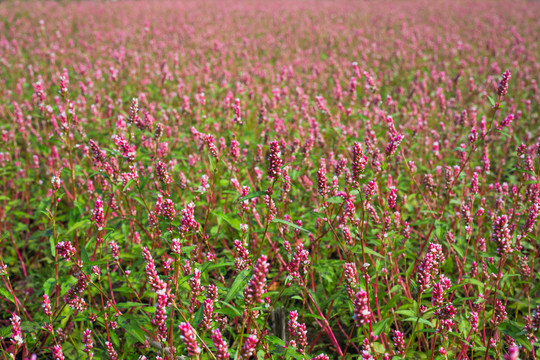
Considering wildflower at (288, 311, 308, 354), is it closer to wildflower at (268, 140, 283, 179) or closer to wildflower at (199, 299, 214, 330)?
wildflower at (199, 299, 214, 330)

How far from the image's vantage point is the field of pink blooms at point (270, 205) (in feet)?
7.34

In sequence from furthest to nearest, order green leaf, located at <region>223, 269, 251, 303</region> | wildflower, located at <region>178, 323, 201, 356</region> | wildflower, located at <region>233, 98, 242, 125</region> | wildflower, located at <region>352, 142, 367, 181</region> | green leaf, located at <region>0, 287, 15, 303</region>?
wildflower, located at <region>233, 98, 242, 125</region> < green leaf, located at <region>0, 287, 15, 303</region> < wildflower, located at <region>352, 142, 367, 181</region> < green leaf, located at <region>223, 269, 251, 303</region> < wildflower, located at <region>178, 323, 201, 356</region>

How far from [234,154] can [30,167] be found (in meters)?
3.85

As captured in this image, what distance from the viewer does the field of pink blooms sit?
224 cm

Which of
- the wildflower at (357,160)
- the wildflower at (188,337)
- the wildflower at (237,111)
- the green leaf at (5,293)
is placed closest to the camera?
the wildflower at (188,337)

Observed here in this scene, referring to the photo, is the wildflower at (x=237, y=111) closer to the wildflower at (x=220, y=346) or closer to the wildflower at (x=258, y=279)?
the wildflower at (x=258, y=279)

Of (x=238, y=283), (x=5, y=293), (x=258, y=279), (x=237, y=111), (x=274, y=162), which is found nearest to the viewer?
(x=258, y=279)

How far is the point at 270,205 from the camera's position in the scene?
86.4 inches

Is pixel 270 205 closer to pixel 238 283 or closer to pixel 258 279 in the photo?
pixel 238 283

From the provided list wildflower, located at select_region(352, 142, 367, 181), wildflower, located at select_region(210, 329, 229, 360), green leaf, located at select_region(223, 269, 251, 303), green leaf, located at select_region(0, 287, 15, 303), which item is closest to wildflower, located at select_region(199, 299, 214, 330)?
green leaf, located at select_region(223, 269, 251, 303)

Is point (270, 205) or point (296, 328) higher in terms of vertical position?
point (270, 205)

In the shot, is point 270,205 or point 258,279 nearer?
point 258,279

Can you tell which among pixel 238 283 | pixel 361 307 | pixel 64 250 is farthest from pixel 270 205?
pixel 64 250

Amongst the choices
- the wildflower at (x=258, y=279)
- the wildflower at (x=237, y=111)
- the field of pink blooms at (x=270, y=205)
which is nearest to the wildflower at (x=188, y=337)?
the field of pink blooms at (x=270, y=205)
